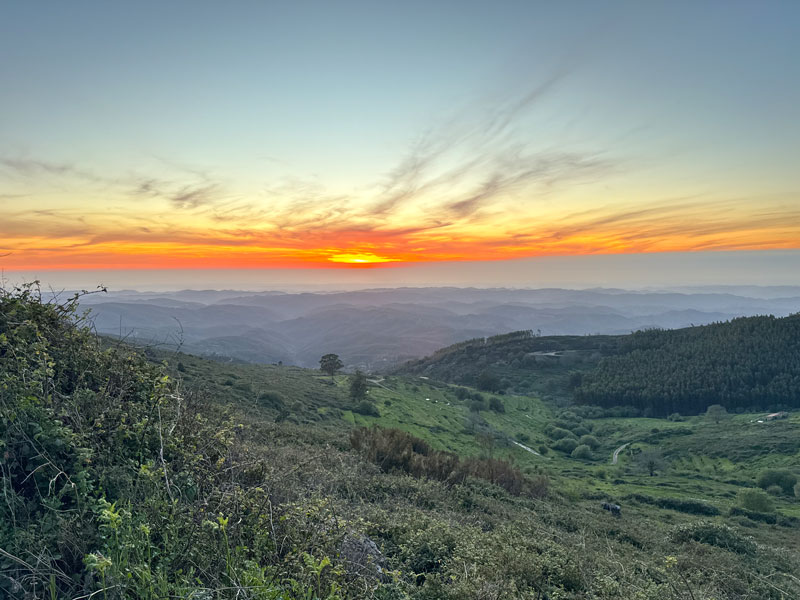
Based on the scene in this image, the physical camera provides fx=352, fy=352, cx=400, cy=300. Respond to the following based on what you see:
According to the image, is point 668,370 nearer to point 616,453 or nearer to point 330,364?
point 616,453

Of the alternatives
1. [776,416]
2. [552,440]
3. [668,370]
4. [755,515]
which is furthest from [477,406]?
[668,370]

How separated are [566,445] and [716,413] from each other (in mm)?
42633

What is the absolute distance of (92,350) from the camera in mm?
6168

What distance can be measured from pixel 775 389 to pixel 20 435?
117525 millimetres

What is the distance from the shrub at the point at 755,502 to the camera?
2859cm

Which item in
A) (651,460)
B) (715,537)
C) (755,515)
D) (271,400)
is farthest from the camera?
(651,460)

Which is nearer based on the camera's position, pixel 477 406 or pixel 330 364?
pixel 477 406

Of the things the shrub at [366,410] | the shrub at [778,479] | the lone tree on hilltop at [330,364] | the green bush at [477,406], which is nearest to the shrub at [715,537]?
the shrub at [366,410]

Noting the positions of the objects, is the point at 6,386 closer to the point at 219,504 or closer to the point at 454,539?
the point at 219,504

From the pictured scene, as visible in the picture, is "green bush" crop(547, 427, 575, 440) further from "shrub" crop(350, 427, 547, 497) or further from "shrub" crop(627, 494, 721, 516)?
"shrub" crop(350, 427, 547, 497)

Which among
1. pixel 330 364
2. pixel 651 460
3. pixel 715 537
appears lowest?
pixel 651 460

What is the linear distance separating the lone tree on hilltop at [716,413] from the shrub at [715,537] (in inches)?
2888

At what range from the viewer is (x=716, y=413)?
72.2 m

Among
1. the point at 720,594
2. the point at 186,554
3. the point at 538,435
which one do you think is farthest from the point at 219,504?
the point at 538,435
